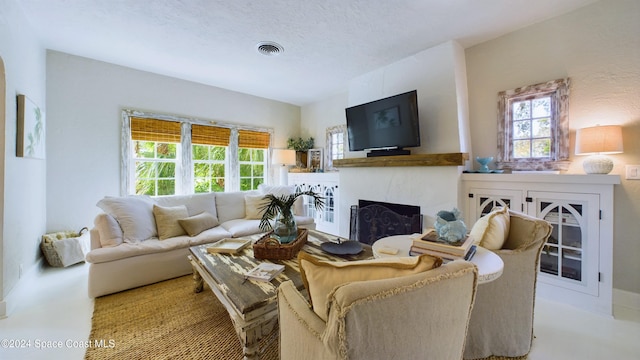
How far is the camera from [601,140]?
196cm

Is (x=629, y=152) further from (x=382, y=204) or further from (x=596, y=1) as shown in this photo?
(x=382, y=204)

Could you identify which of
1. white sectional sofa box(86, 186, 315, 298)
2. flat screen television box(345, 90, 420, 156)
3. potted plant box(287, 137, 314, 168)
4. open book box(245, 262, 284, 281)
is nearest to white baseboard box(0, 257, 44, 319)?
white sectional sofa box(86, 186, 315, 298)

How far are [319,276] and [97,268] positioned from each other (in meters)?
2.38

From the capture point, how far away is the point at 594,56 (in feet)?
7.01

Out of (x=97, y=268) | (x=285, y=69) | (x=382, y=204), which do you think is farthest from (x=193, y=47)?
(x=382, y=204)

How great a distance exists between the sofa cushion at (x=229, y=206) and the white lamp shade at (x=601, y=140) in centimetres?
372

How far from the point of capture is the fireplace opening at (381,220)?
2.93 metres

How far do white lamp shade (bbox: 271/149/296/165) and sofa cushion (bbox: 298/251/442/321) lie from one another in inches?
153

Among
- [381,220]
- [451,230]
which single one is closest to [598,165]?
[451,230]

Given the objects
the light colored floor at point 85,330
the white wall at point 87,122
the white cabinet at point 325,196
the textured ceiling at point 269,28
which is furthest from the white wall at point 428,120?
the white wall at point 87,122

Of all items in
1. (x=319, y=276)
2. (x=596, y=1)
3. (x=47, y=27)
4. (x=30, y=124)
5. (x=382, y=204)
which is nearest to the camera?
(x=319, y=276)

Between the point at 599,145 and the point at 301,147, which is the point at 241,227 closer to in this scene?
the point at 301,147

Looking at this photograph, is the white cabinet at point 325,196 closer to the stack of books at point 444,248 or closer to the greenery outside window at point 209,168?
the greenery outside window at point 209,168

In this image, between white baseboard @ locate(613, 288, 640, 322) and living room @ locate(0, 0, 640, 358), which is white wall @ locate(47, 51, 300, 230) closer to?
living room @ locate(0, 0, 640, 358)
